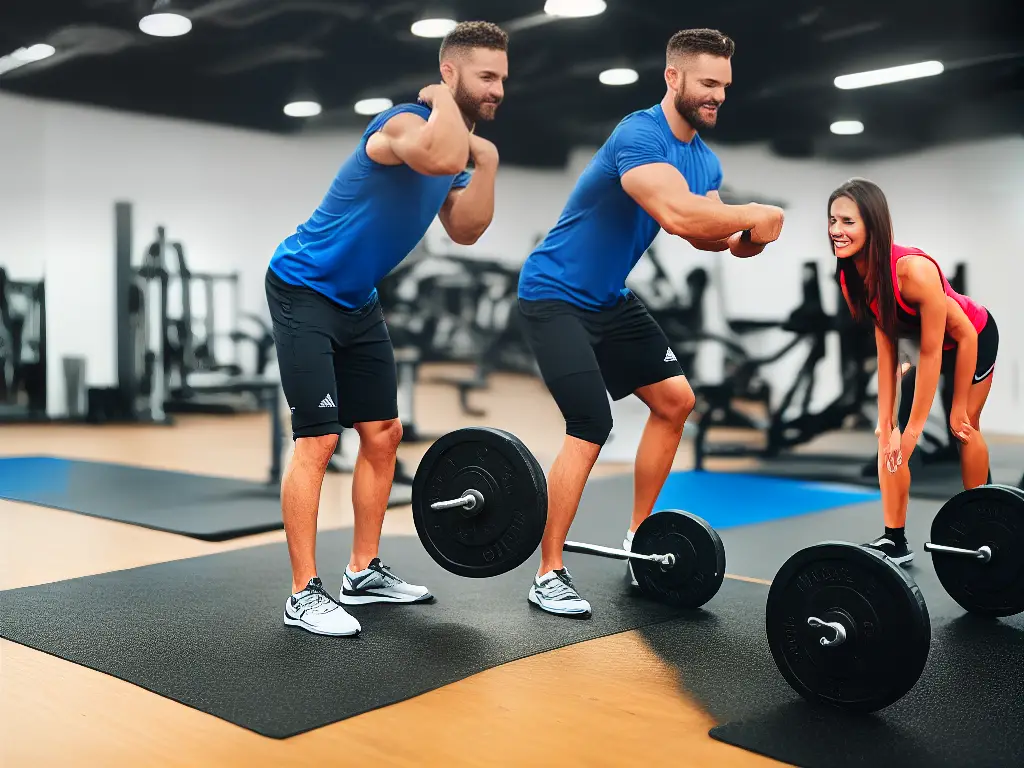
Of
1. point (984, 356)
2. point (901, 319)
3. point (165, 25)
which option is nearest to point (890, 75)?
point (984, 356)

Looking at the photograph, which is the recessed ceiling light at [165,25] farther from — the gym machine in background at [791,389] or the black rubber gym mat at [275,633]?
the black rubber gym mat at [275,633]

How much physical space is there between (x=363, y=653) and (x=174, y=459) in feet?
10.7

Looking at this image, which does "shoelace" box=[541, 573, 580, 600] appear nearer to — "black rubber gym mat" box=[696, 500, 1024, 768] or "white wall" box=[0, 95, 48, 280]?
"black rubber gym mat" box=[696, 500, 1024, 768]

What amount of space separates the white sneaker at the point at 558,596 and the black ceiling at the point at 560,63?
121 inches

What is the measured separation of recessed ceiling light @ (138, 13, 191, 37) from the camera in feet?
16.2

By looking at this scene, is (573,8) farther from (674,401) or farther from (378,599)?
(378,599)

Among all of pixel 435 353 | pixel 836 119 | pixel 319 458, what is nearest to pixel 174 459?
pixel 435 353

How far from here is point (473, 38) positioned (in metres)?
1.98

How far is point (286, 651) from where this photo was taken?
1891 mm

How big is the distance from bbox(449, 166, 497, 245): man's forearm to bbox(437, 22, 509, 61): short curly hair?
23cm

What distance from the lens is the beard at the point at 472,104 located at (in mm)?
2000

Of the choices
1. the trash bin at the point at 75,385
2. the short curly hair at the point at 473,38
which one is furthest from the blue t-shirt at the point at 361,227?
the trash bin at the point at 75,385

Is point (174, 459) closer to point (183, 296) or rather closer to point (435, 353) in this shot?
point (183, 296)

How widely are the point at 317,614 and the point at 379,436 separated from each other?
407 mm
